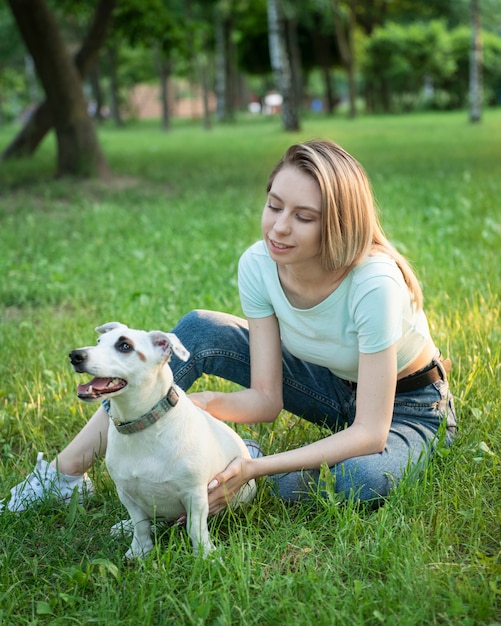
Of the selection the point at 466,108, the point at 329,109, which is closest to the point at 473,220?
the point at 329,109

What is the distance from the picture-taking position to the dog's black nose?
230cm

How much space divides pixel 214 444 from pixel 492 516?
1.08m

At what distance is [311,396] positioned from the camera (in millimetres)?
3467

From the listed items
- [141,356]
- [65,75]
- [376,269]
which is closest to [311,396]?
[376,269]

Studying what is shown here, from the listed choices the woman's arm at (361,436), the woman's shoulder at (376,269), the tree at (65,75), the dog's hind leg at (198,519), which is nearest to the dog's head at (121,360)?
the dog's hind leg at (198,519)

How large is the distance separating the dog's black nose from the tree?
31.8ft

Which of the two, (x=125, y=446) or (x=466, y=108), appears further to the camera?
(x=466, y=108)

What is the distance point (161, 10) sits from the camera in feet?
44.2

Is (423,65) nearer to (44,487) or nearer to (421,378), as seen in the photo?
(421,378)

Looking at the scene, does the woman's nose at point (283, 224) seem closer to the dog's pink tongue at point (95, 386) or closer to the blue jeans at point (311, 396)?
the blue jeans at point (311, 396)

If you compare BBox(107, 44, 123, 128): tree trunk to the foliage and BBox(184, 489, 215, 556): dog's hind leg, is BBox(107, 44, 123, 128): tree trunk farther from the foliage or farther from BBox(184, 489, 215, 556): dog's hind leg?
BBox(184, 489, 215, 556): dog's hind leg

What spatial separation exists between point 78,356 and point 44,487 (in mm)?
1046

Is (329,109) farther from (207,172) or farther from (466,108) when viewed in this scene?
(207,172)

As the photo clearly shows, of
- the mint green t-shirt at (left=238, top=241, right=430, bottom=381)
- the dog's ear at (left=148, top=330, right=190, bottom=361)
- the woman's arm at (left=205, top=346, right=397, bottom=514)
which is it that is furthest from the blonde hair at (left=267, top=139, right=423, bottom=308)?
the dog's ear at (left=148, top=330, right=190, bottom=361)
